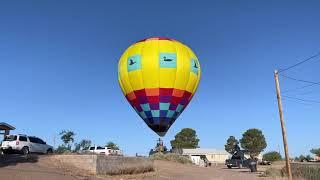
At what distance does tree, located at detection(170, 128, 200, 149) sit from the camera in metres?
173

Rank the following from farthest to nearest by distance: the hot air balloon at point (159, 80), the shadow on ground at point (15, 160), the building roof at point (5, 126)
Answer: the building roof at point (5, 126), the hot air balloon at point (159, 80), the shadow on ground at point (15, 160)

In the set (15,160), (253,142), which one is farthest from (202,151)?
(15,160)

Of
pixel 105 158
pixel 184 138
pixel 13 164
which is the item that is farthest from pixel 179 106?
pixel 184 138

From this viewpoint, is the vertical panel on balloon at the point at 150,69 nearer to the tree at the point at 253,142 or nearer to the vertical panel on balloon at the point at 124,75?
the vertical panel on balloon at the point at 124,75

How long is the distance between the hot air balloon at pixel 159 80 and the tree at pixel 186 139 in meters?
132

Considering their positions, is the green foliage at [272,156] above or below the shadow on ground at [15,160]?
above

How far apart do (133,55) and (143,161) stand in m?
10.3

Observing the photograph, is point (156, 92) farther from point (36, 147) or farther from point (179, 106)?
point (36, 147)

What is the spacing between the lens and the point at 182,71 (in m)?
41.1

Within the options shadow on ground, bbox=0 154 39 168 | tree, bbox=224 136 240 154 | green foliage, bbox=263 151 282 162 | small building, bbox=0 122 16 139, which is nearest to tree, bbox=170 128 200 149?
tree, bbox=224 136 240 154

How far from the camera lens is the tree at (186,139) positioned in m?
173

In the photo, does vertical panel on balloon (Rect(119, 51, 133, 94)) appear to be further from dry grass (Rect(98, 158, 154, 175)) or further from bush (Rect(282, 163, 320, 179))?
bush (Rect(282, 163, 320, 179))

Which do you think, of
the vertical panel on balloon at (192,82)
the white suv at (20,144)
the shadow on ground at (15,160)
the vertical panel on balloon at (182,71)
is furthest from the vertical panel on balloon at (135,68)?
the shadow on ground at (15,160)

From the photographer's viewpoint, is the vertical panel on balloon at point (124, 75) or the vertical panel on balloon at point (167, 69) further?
the vertical panel on balloon at point (124, 75)
